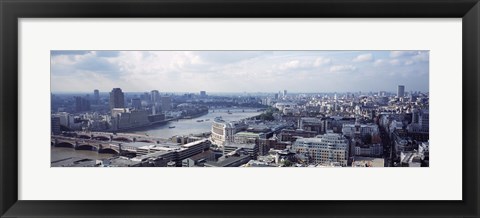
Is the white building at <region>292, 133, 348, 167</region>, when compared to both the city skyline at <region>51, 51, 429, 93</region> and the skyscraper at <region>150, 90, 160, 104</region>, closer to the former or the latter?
the city skyline at <region>51, 51, 429, 93</region>

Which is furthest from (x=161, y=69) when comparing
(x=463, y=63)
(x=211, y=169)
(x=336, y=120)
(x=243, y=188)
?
(x=463, y=63)

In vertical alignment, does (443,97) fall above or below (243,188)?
above

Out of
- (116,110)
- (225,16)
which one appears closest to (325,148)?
(225,16)

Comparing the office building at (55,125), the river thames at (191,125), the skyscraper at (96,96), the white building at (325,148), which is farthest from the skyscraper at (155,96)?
the white building at (325,148)

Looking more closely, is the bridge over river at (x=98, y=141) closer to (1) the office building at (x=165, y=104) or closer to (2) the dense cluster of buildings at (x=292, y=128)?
(2) the dense cluster of buildings at (x=292, y=128)

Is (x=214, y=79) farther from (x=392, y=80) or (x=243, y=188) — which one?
(x=392, y=80)

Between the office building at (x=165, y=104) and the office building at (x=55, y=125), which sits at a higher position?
the office building at (x=165, y=104)
